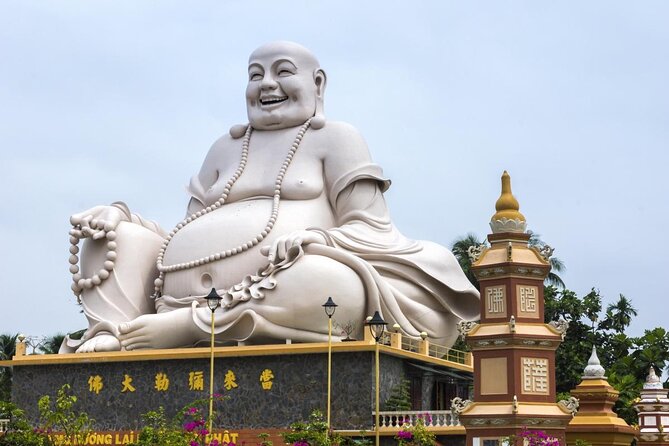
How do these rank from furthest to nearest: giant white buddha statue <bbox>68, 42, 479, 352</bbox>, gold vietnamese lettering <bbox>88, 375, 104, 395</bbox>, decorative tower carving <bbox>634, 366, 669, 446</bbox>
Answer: gold vietnamese lettering <bbox>88, 375, 104, 395</bbox>, giant white buddha statue <bbox>68, 42, 479, 352</bbox>, decorative tower carving <bbox>634, 366, 669, 446</bbox>

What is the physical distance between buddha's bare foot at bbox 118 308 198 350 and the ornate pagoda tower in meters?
5.65

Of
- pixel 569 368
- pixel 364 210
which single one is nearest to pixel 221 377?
pixel 364 210

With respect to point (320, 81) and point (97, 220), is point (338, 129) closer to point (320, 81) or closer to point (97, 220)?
point (320, 81)

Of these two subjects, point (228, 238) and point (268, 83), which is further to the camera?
point (268, 83)

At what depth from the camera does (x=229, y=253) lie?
1950 cm

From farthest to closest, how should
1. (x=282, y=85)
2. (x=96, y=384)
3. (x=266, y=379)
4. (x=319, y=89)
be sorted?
(x=319, y=89) → (x=282, y=85) → (x=96, y=384) → (x=266, y=379)

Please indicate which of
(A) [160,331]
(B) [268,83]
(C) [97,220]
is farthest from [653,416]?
(C) [97,220]

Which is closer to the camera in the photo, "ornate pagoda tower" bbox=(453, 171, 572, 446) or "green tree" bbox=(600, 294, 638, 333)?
"ornate pagoda tower" bbox=(453, 171, 572, 446)

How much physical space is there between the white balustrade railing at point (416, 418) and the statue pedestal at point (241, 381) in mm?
208

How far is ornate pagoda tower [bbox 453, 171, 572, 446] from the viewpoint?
14242 mm

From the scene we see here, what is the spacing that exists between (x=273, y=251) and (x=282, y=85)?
127 inches

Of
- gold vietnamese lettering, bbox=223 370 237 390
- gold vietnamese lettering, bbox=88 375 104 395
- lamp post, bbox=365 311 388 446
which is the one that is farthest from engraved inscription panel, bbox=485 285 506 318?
gold vietnamese lettering, bbox=88 375 104 395

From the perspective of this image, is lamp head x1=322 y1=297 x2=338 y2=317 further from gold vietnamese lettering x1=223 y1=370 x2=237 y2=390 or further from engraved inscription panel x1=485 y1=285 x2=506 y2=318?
engraved inscription panel x1=485 y1=285 x2=506 y2=318

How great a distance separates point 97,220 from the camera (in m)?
20.2
